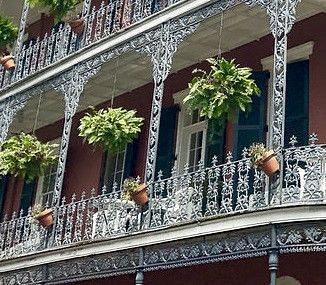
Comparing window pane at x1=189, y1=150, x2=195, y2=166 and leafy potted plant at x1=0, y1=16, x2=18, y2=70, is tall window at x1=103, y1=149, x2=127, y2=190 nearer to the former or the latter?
window pane at x1=189, y1=150, x2=195, y2=166

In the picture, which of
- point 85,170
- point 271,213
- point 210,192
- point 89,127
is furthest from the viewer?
point 85,170

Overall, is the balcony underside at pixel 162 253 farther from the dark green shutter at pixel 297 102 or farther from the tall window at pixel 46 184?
the tall window at pixel 46 184

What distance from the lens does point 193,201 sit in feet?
34.6

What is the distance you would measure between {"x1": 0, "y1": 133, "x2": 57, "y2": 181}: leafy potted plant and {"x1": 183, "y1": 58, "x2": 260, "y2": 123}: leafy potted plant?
4.07m

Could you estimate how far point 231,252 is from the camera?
367 inches

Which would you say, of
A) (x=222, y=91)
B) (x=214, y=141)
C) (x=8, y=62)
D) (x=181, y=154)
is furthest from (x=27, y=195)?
(x=222, y=91)

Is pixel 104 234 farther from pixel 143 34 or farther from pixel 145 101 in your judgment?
pixel 145 101

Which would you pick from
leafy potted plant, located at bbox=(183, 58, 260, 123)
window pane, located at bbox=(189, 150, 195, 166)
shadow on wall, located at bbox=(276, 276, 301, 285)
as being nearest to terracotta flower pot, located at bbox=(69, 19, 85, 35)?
window pane, located at bbox=(189, 150, 195, 166)

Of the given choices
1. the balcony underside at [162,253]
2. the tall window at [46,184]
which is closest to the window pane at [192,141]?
the balcony underside at [162,253]

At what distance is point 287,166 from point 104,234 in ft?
11.3

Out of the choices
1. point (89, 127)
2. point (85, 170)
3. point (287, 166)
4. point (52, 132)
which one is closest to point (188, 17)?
point (89, 127)

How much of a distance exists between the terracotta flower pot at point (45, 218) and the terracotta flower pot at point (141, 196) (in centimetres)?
226

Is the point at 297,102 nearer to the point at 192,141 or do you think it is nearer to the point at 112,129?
the point at 192,141

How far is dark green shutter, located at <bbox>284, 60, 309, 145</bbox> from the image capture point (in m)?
11.5
